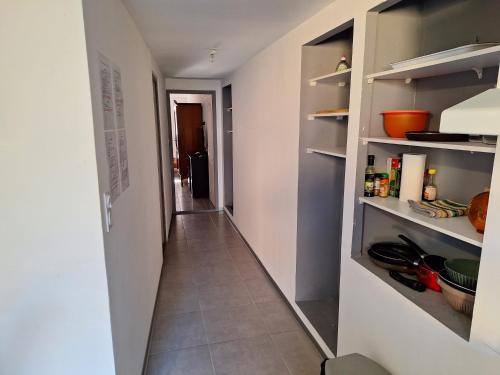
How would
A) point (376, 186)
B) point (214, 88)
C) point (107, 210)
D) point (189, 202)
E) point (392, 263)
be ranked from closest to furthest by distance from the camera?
1. point (107, 210)
2. point (392, 263)
3. point (376, 186)
4. point (214, 88)
5. point (189, 202)

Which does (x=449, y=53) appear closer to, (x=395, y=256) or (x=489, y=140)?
(x=489, y=140)

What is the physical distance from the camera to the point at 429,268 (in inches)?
61.6

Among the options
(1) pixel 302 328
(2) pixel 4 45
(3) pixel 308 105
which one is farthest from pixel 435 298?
(2) pixel 4 45

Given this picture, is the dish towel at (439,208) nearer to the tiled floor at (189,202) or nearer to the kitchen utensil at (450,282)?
the kitchen utensil at (450,282)

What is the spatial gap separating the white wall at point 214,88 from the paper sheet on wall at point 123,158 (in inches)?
150

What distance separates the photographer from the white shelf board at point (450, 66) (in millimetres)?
1137

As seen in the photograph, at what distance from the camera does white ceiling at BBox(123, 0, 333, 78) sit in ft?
6.33

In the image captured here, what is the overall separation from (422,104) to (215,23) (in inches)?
57.0

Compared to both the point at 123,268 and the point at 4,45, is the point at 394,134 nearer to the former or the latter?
the point at 123,268

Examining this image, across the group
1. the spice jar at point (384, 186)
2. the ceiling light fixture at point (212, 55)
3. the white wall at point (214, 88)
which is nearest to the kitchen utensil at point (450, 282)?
the spice jar at point (384, 186)

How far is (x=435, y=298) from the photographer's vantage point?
1451 mm

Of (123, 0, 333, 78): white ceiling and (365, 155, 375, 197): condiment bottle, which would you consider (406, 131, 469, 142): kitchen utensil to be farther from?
(123, 0, 333, 78): white ceiling

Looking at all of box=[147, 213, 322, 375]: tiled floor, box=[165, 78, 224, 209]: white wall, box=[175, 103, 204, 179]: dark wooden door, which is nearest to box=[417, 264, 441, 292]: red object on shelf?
box=[147, 213, 322, 375]: tiled floor

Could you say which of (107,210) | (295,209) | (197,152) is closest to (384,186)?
(295,209)
